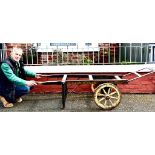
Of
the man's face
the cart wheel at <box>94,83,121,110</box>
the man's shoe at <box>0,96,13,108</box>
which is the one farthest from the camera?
the man's shoe at <box>0,96,13,108</box>

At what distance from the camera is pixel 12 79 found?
5.38 metres

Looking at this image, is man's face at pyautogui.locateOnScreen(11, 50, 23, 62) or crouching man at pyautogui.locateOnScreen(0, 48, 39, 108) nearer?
crouching man at pyautogui.locateOnScreen(0, 48, 39, 108)

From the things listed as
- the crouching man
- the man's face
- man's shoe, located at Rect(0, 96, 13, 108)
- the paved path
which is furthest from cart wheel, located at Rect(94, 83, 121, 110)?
man's shoe, located at Rect(0, 96, 13, 108)

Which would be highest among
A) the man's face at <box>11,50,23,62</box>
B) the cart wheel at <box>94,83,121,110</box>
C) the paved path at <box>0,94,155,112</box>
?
the man's face at <box>11,50,23,62</box>

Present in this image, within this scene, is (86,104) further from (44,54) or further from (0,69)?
(44,54)

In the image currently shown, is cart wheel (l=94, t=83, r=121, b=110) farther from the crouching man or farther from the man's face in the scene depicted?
the man's face

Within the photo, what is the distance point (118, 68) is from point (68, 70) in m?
1.08

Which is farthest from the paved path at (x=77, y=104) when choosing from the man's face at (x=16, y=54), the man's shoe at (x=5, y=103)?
the man's face at (x=16, y=54)

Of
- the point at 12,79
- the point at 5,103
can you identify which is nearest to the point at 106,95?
the point at 12,79

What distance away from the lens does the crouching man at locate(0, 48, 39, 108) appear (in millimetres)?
5426

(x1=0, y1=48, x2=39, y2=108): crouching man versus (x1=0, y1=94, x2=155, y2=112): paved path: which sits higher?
(x1=0, y1=48, x2=39, y2=108): crouching man

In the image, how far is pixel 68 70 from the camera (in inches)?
266

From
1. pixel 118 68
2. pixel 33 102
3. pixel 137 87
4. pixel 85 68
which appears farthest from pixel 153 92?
pixel 33 102

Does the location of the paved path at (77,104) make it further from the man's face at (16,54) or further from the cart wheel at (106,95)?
the man's face at (16,54)
